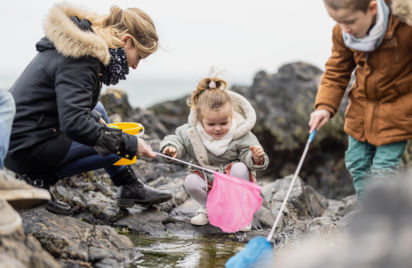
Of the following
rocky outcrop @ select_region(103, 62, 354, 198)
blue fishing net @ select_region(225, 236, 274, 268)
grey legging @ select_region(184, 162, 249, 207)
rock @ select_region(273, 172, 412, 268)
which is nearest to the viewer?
rock @ select_region(273, 172, 412, 268)

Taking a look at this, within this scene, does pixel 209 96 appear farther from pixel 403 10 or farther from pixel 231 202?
pixel 403 10

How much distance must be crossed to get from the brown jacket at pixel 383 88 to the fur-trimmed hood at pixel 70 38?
1.98m

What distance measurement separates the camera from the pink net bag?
4133mm

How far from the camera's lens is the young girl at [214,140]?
480cm

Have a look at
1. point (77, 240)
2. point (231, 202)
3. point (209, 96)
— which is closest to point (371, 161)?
point (231, 202)

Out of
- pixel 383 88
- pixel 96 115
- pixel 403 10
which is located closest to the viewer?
pixel 403 10

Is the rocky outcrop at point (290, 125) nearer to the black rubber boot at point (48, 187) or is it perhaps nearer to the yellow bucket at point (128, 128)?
the yellow bucket at point (128, 128)

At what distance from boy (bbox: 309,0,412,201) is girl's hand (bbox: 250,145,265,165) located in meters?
0.78

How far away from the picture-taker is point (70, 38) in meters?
3.84

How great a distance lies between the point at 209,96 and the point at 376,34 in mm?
1843

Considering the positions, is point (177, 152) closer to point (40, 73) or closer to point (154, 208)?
point (154, 208)

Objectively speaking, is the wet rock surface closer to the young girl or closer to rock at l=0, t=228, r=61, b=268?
rock at l=0, t=228, r=61, b=268

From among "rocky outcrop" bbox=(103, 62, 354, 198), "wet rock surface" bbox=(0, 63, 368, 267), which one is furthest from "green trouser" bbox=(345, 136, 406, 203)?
"rocky outcrop" bbox=(103, 62, 354, 198)

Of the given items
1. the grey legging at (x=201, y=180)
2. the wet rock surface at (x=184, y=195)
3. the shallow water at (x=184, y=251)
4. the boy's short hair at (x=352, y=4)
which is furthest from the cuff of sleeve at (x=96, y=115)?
the boy's short hair at (x=352, y=4)
